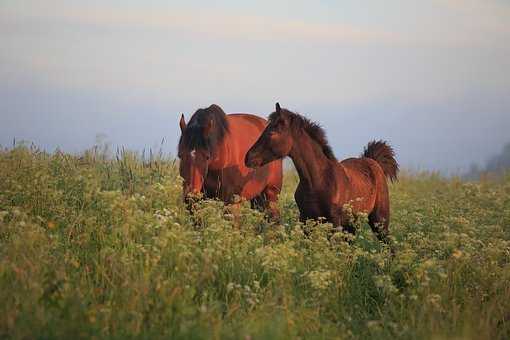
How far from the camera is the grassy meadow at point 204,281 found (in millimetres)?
5086

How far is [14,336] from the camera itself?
465cm

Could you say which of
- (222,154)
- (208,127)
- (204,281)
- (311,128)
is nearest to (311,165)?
(311,128)

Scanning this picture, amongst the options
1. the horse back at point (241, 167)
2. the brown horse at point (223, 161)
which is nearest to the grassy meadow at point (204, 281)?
the brown horse at point (223, 161)

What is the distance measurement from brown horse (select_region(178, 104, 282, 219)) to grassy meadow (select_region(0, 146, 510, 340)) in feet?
3.28

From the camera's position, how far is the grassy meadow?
5.09 metres

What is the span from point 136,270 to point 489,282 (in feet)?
13.1

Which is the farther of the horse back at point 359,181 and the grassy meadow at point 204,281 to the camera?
the horse back at point 359,181

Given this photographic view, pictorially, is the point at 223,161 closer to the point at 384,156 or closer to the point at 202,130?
the point at 202,130

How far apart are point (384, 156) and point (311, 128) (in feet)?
6.71

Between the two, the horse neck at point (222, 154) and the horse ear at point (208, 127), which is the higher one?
the horse ear at point (208, 127)

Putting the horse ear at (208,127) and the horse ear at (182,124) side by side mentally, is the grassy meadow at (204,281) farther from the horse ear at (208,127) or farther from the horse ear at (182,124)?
the horse ear at (182,124)

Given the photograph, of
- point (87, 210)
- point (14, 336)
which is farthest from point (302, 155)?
point (14, 336)

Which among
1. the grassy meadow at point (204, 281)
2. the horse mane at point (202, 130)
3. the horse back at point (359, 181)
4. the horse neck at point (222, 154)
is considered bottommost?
the grassy meadow at point (204, 281)

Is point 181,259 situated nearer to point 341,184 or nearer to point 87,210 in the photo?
point 87,210
